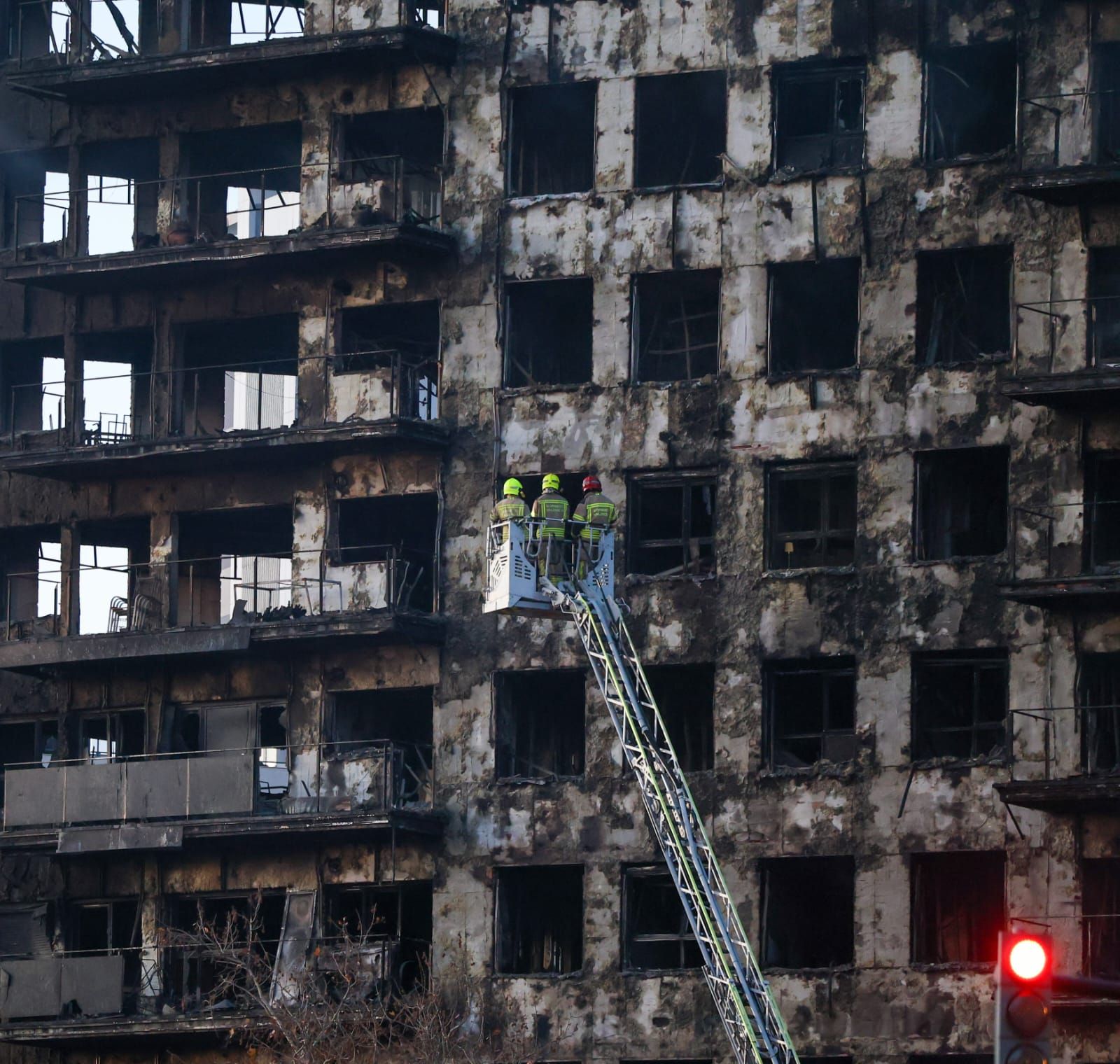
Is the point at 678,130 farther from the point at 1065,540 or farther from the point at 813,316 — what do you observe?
the point at 1065,540

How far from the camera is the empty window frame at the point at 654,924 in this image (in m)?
48.4

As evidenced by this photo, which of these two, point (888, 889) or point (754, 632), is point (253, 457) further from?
point (888, 889)

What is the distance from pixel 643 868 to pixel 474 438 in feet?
29.0

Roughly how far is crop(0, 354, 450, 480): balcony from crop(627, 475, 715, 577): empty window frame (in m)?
4.09

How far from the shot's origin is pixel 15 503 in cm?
5544

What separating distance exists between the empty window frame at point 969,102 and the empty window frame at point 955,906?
41.9ft

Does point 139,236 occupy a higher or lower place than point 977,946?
higher

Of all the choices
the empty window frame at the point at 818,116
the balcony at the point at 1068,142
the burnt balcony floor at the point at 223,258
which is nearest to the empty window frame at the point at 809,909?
the balcony at the point at 1068,142

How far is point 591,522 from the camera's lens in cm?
4150

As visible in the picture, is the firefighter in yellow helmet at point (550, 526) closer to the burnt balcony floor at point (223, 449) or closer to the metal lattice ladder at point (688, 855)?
the metal lattice ladder at point (688, 855)

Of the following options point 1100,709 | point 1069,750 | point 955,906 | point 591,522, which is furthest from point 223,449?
point 1100,709

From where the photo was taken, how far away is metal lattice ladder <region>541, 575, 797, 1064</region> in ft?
139

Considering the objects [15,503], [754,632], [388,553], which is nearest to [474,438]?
[388,553]

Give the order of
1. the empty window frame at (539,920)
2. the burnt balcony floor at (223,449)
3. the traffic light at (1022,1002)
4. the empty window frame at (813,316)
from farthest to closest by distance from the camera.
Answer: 1. the burnt balcony floor at (223,449)
2. the empty window frame at (813,316)
3. the empty window frame at (539,920)
4. the traffic light at (1022,1002)
